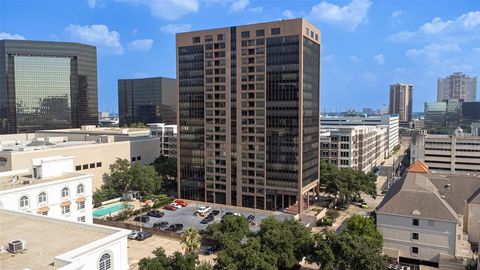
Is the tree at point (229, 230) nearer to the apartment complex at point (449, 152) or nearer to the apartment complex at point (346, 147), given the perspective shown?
the apartment complex at point (346, 147)

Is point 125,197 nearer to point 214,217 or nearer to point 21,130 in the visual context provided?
point 214,217

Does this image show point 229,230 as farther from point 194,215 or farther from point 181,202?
point 181,202

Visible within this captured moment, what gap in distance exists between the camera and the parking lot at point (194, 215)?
225ft

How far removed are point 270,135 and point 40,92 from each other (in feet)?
445

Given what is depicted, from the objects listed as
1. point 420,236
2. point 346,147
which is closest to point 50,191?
point 420,236

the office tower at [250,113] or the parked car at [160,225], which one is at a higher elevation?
the office tower at [250,113]

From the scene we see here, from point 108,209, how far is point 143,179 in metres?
10.6

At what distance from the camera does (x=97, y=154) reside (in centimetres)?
8512

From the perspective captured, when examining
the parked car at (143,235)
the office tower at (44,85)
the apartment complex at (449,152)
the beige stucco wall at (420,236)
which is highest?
the office tower at (44,85)

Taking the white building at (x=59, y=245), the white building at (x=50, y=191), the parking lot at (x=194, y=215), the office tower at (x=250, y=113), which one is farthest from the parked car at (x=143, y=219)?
the white building at (x=59, y=245)

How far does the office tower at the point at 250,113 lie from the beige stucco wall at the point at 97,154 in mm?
15563

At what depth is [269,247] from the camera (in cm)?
4097

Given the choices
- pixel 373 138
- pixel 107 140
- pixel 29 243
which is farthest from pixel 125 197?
pixel 373 138

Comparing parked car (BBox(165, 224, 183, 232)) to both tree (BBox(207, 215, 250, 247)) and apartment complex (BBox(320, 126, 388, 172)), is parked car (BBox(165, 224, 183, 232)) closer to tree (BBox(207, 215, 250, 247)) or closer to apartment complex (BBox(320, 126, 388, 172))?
tree (BBox(207, 215, 250, 247))
